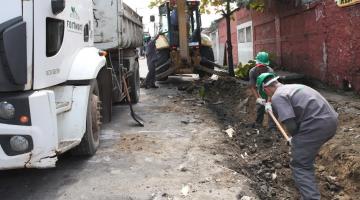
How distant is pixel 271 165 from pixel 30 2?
12.3 ft

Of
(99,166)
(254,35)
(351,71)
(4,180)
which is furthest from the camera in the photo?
(254,35)

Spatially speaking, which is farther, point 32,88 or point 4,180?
point 4,180

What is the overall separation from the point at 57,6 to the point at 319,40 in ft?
26.6

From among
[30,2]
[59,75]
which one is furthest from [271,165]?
[30,2]

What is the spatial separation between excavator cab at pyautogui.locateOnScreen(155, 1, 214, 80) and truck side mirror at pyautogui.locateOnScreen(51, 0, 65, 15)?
27.5ft

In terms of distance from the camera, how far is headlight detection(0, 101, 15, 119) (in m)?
4.30

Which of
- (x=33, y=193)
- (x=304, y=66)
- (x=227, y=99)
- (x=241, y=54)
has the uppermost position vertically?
(x=241, y=54)

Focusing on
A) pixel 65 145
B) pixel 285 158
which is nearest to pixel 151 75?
pixel 285 158

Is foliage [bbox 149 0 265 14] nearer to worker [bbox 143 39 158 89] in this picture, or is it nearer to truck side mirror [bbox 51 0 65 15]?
worker [bbox 143 39 158 89]

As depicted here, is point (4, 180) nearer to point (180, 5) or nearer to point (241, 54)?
point (180, 5)

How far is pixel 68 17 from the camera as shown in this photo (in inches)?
215

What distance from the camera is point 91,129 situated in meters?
5.96

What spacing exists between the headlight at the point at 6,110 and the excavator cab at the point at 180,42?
9253 mm

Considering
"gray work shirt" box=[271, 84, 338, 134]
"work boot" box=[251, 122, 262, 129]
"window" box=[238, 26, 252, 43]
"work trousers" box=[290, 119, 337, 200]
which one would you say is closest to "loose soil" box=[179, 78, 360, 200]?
"work boot" box=[251, 122, 262, 129]
